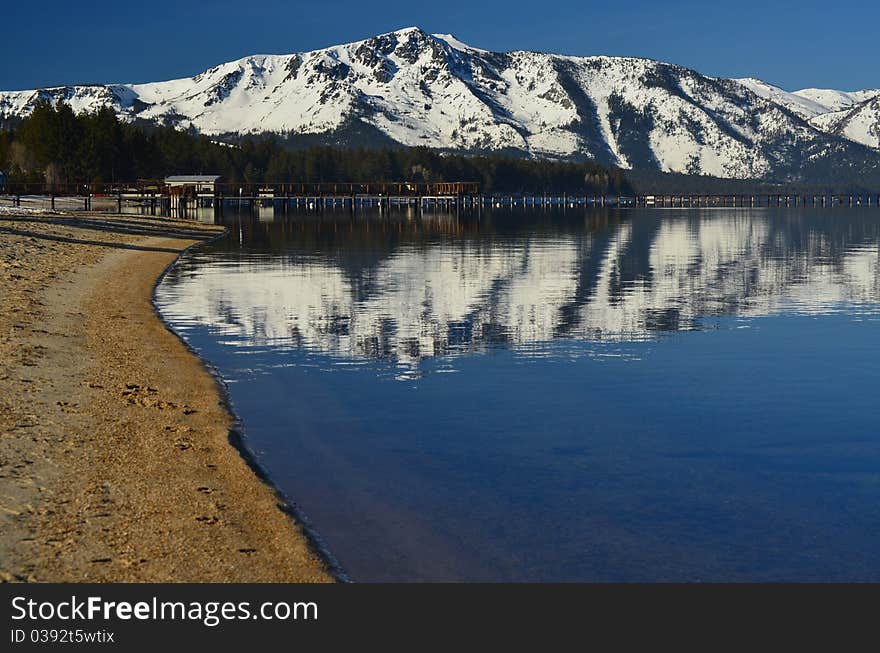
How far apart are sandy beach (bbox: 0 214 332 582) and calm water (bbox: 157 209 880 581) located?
891 millimetres

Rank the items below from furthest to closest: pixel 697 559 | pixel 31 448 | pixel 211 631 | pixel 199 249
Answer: pixel 199 249 < pixel 31 448 < pixel 697 559 < pixel 211 631

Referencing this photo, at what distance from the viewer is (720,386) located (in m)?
25.2

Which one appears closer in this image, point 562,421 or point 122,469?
point 122,469

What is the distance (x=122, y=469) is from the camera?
54.4ft

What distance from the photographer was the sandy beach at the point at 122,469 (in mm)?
12844

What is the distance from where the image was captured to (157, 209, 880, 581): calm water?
1443cm

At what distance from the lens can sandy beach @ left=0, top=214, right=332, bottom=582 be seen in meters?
→ 12.8

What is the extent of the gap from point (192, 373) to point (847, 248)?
7021 cm

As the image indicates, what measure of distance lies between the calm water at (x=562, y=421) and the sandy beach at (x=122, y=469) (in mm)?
891

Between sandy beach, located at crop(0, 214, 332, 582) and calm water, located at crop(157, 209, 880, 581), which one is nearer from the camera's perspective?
sandy beach, located at crop(0, 214, 332, 582)

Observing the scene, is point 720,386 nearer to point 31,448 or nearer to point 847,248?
point 31,448

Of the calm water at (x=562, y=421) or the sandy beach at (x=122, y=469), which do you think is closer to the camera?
the sandy beach at (x=122, y=469)

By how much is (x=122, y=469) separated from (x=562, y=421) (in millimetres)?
8790

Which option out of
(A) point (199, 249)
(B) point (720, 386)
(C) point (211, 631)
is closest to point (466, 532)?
(C) point (211, 631)
